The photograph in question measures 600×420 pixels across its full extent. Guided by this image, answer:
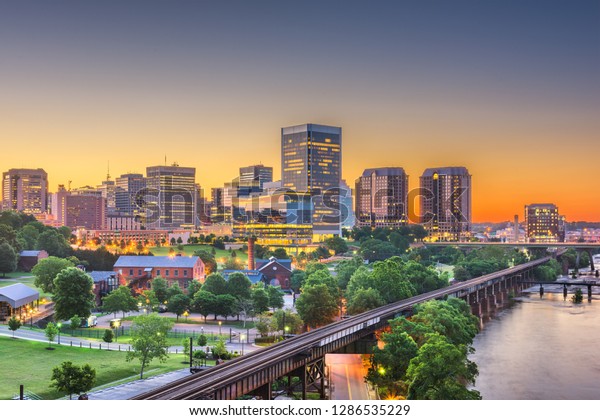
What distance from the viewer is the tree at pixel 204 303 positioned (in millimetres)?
62250

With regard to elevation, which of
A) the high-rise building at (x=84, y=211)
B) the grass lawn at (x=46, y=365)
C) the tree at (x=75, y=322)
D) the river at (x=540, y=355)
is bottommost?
the river at (x=540, y=355)

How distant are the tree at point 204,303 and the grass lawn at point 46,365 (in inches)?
703

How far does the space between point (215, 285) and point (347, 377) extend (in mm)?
27843

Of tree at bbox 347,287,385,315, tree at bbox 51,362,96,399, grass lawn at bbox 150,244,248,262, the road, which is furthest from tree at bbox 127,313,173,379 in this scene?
grass lawn at bbox 150,244,248,262

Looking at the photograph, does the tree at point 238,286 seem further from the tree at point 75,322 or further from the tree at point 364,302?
the tree at point 75,322

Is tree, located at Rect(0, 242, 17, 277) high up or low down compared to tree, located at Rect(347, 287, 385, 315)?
up

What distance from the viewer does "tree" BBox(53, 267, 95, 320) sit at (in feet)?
184

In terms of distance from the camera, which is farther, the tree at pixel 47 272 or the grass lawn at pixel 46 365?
the tree at pixel 47 272

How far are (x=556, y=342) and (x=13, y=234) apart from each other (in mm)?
71685

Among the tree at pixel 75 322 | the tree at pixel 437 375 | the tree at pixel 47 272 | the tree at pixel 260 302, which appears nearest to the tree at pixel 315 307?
the tree at pixel 260 302

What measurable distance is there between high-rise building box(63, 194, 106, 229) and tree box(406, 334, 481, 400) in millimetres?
132569

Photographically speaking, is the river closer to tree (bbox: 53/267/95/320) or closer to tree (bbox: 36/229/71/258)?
tree (bbox: 53/267/95/320)

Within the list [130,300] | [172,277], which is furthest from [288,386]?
[172,277]

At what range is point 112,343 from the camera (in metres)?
47.8
